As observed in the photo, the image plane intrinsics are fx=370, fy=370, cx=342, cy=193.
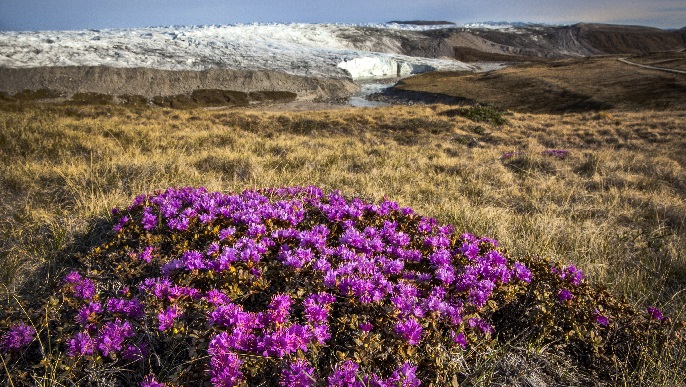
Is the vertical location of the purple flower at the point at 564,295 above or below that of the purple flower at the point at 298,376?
below

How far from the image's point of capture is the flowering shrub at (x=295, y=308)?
194 cm

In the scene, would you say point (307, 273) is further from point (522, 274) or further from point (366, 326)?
point (522, 274)

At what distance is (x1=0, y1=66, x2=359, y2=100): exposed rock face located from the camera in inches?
2296

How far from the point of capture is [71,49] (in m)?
71.7

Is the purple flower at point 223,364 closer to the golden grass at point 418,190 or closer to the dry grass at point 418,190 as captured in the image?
the dry grass at point 418,190

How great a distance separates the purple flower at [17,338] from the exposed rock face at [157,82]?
6626 centimetres

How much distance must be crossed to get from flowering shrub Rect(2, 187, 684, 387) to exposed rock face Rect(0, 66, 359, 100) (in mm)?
65338

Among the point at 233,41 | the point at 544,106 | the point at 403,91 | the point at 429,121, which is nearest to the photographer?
the point at 429,121

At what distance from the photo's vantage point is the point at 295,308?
2357 millimetres

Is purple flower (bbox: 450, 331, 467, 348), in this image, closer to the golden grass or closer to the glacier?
the golden grass

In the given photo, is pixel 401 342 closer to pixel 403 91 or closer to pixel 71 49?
pixel 403 91

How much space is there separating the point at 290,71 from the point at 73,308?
83450 millimetres

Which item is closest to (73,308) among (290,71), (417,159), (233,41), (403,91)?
(417,159)

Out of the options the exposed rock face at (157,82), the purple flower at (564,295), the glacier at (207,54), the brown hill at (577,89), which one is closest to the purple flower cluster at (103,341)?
the purple flower at (564,295)
